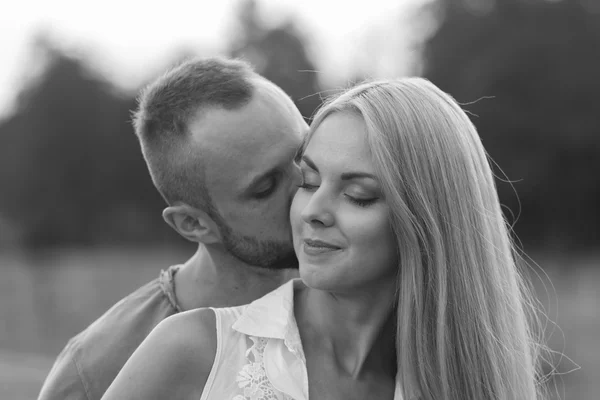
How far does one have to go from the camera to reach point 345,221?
265cm

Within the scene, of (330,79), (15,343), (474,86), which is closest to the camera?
(15,343)

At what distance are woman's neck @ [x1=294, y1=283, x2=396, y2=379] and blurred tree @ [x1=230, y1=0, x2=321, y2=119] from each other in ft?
129

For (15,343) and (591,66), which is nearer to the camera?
(15,343)

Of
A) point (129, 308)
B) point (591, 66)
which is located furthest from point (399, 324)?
point (591, 66)

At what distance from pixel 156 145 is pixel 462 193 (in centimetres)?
162

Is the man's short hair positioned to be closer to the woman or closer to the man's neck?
the man's neck

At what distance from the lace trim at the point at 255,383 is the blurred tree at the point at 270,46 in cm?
3974

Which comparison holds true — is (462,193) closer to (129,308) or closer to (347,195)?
(347,195)

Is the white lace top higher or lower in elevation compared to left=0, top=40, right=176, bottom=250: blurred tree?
higher

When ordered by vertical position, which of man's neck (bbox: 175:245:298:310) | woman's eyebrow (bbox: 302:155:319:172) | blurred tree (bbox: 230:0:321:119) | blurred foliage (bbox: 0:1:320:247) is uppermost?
woman's eyebrow (bbox: 302:155:319:172)

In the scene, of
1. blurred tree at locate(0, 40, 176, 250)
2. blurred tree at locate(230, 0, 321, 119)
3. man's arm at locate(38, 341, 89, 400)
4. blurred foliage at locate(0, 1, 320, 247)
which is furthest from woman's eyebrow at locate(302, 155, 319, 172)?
blurred tree at locate(0, 40, 176, 250)

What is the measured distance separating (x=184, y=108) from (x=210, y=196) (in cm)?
44

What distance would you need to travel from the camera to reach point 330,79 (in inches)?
1303

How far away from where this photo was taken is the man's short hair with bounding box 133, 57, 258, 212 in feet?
11.4
